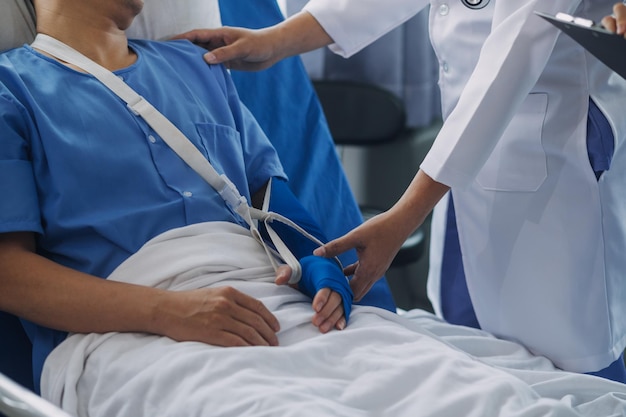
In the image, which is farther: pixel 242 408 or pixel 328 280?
pixel 328 280

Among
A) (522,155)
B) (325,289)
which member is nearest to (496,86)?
(522,155)

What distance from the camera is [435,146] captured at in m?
1.49

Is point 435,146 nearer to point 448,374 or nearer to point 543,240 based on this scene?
point 543,240

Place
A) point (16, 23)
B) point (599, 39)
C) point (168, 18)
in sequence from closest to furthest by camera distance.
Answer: point (599, 39), point (16, 23), point (168, 18)

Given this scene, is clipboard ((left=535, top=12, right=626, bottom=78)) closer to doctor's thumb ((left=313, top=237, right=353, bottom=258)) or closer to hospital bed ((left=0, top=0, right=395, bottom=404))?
doctor's thumb ((left=313, top=237, right=353, bottom=258))

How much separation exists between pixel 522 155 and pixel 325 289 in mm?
481

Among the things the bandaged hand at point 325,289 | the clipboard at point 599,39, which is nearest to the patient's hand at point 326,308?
the bandaged hand at point 325,289

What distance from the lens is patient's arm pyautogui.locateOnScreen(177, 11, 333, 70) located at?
1779 millimetres

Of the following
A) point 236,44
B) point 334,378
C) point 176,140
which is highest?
point 236,44

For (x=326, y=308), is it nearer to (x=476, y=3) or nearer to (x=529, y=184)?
(x=529, y=184)

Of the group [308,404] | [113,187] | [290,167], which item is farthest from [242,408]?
[290,167]

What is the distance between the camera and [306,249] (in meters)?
1.57

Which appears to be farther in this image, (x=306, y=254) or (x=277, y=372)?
(x=306, y=254)

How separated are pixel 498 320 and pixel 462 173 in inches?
15.2
